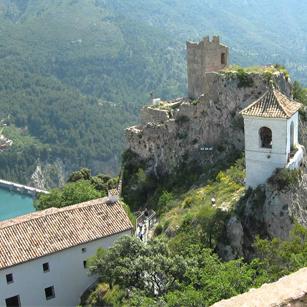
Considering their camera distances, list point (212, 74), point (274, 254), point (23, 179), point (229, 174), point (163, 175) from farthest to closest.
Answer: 1. point (23, 179)
2. point (163, 175)
3. point (212, 74)
4. point (229, 174)
5. point (274, 254)

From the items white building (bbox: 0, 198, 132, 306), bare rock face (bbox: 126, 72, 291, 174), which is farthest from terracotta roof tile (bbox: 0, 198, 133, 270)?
bare rock face (bbox: 126, 72, 291, 174)

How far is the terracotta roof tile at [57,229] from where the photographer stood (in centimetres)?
2900

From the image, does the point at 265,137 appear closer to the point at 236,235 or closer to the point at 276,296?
the point at 236,235

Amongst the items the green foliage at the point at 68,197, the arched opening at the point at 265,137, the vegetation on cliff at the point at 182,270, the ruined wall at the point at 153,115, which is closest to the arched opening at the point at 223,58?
the ruined wall at the point at 153,115

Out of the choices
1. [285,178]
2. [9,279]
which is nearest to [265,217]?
[285,178]

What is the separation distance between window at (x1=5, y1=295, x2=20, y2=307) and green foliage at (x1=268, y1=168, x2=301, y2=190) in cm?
1376

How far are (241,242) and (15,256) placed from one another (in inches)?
434

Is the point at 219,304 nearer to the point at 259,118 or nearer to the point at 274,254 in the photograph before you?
the point at 274,254

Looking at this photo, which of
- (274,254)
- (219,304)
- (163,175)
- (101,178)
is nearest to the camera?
(219,304)

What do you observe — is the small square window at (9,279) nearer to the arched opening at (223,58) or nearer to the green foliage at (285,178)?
the green foliage at (285,178)

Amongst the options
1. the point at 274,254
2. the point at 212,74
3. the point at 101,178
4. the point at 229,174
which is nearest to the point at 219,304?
the point at 274,254

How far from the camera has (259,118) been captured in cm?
2745

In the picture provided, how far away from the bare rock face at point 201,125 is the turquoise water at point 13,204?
71987 mm

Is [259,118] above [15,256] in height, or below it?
above
